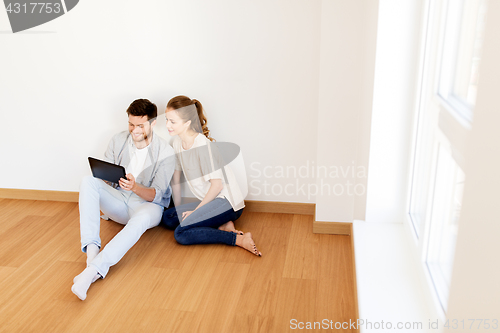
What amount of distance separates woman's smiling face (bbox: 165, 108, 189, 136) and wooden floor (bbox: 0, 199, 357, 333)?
594mm

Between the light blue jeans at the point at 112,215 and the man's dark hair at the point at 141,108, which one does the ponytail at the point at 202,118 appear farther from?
the light blue jeans at the point at 112,215

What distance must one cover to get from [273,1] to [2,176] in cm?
219

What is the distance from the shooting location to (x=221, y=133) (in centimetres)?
252

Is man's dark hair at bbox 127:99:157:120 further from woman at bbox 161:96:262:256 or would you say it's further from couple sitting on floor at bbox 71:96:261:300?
woman at bbox 161:96:262:256

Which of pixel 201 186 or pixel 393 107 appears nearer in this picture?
pixel 393 107

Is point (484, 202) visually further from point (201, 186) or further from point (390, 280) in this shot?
point (201, 186)

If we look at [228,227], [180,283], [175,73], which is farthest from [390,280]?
[175,73]

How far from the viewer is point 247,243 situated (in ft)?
7.22

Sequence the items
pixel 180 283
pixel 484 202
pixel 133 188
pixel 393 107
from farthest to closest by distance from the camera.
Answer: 1. pixel 133 188
2. pixel 180 283
3. pixel 393 107
4. pixel 484 202

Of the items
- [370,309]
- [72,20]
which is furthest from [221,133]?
[370,309]

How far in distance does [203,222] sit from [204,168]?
30 cm

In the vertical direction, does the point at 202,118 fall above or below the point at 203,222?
above

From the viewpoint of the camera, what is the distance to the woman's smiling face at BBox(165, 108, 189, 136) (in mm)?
2322

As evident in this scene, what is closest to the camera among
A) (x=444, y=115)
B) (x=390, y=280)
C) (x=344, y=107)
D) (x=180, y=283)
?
(x=444, y=115)
